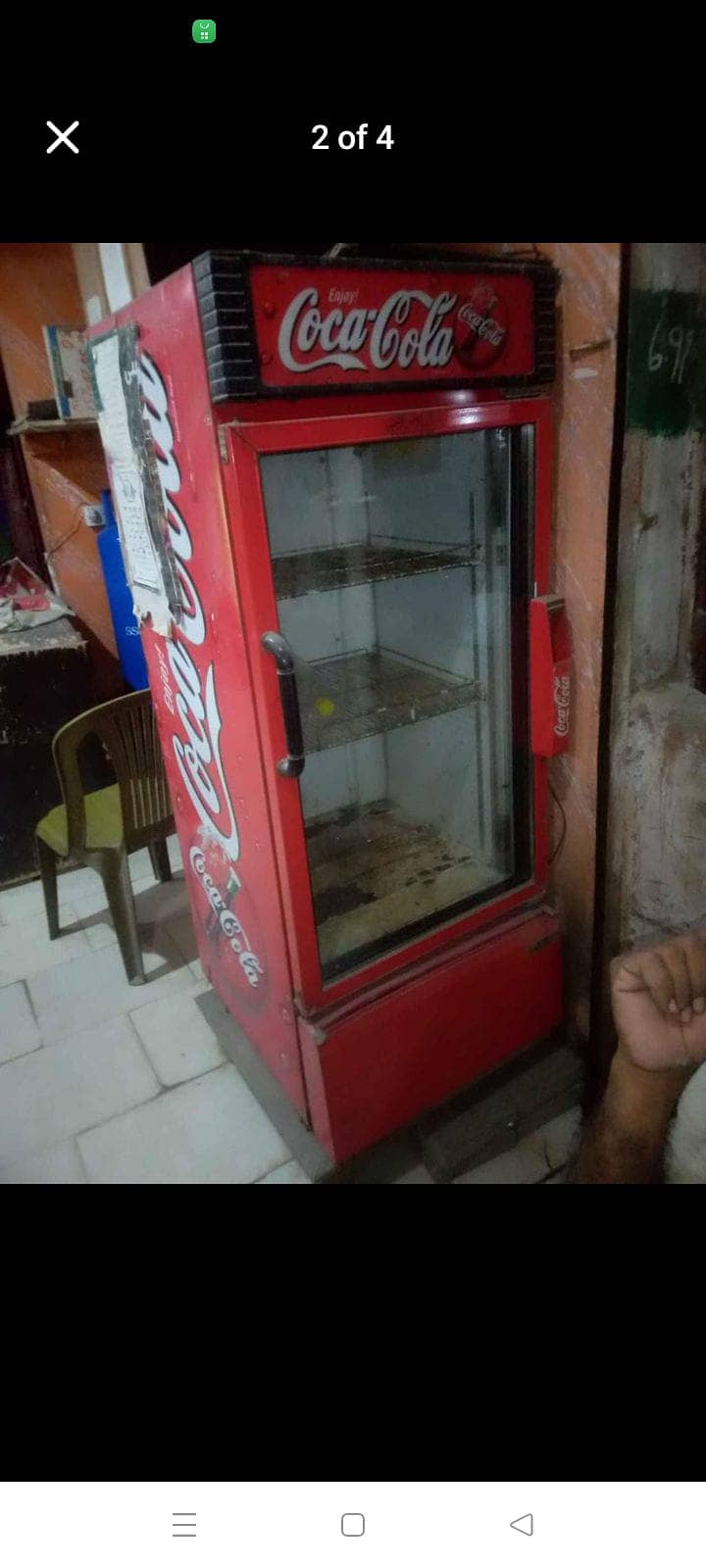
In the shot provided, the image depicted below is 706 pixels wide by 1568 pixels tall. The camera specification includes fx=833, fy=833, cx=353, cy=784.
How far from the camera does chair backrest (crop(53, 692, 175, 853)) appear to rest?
8.82 feet

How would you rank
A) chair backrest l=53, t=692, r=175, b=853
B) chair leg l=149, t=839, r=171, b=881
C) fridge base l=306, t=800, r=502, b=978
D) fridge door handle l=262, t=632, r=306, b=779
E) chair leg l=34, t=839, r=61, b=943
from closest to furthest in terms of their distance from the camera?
1. fridge door handle l=262, t=632, r=306, b=779
2. fridge base l=306, t=800, r=502, b=978
3. chair backrest l=53, t=692, r=175, b=853
4. chair leg l=34, t=839, r=61, b=943
5. chair leg l=149, t=839, r=171, b=881

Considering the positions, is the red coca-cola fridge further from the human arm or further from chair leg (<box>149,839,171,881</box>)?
chair leg (<box>149,839,171,881</box>)

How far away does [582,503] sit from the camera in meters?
1.80

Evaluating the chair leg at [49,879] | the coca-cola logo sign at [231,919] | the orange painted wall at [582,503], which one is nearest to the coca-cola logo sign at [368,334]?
the orange painted wall at [582,503]

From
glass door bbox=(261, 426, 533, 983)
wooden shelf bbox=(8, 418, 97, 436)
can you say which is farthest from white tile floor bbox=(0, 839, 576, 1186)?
wooden shelf bbox=(8, 418, 97, 436)

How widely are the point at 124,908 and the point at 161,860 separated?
65cm

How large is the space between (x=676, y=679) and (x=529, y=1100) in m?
1.11

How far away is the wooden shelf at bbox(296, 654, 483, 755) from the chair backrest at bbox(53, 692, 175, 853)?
2.46 ft

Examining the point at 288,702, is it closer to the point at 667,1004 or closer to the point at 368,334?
the point at 368,334

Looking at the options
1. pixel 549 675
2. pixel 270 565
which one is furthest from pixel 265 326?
pixel 549 675

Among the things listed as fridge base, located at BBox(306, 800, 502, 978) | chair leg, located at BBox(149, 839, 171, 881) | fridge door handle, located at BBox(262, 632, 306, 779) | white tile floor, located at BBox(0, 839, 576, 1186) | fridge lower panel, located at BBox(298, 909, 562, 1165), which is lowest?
white tile floor, located at BBox(0, 839, 576, 1186)

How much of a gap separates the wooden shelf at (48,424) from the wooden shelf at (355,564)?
208 cm

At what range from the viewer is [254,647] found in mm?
1538

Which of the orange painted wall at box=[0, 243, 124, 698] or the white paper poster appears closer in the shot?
the white paper poster
